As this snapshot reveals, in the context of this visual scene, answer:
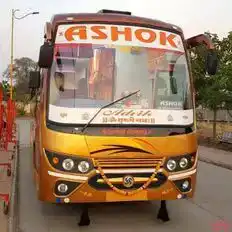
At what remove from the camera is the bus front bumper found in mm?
6777

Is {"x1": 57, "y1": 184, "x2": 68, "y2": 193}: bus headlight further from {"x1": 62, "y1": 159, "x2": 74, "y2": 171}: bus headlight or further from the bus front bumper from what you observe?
{"x1": 62, "y1": 159, "x2": 74, "y2": 171}: bus headlight

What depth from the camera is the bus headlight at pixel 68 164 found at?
6766 millimetres

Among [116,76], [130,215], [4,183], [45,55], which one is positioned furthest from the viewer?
[4,183]

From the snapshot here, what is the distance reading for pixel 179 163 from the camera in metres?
Answer: 7.14

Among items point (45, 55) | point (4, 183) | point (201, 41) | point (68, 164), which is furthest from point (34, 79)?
point (4, 183)

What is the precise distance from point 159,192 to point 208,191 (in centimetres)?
392

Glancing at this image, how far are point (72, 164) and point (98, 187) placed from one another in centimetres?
47

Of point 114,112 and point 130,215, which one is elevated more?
point 114,112

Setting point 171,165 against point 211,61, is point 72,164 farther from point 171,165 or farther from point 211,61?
point 211,61

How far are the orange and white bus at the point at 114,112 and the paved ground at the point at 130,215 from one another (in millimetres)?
487

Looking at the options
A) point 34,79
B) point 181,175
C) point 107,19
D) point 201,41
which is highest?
point 107,19

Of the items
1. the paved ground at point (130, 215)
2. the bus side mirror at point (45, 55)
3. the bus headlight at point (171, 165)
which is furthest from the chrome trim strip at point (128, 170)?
the bus side mirror at point (45, 55)

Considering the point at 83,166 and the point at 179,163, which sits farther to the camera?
the point at 179,163

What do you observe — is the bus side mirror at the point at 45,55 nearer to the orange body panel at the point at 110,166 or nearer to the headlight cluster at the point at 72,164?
the orange body panel at the point at 110,166
